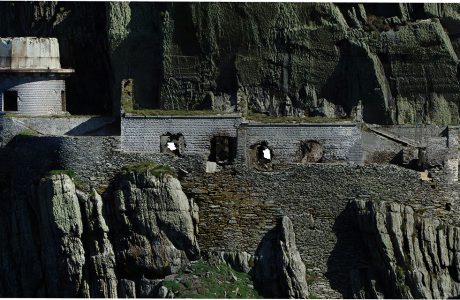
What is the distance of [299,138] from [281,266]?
15.2ft

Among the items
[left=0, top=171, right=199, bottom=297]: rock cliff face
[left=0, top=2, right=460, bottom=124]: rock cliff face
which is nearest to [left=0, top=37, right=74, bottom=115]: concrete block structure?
[left=0, top=2, right=460, bottom=124]: rock cliff face

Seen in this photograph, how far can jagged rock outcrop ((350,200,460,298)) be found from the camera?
13738 centimetres

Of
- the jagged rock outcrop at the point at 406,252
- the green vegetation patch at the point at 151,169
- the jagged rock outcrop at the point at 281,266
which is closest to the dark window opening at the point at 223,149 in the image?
the green vegetation patch at the point at 151,169

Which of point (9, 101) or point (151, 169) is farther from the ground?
point (9, 101)

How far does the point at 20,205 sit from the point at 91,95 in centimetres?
714

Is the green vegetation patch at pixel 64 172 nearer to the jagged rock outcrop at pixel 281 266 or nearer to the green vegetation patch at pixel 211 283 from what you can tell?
the green vegetation patch at pixel 211 283

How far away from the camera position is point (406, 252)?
452 ft

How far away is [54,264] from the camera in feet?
452

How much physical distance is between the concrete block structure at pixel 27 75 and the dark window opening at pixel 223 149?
5633 mm

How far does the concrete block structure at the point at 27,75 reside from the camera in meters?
142

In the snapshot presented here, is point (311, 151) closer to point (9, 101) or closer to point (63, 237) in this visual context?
point (63, 237)

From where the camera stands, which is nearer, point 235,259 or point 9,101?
point 235,259

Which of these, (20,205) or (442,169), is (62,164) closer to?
(20,205)

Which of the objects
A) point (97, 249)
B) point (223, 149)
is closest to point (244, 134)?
point (223, 149)
